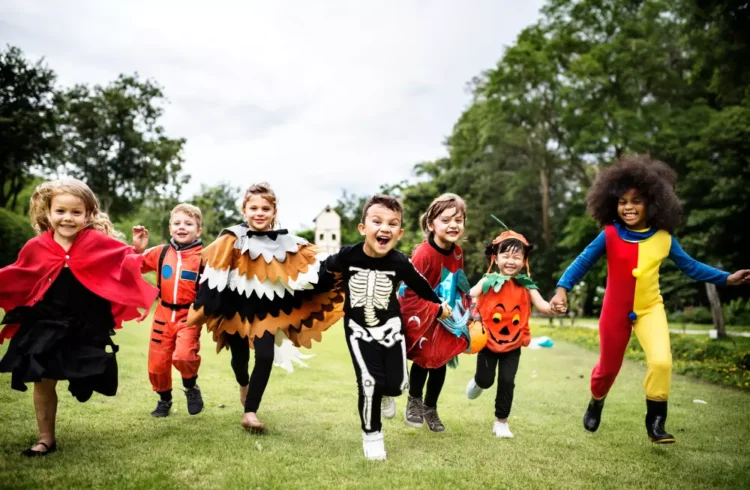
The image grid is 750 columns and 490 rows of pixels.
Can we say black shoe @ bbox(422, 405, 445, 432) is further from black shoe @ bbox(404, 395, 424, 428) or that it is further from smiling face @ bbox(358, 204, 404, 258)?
smiling face @ bbox(358, 204, 404, 258)

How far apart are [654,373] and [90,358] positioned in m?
4.23

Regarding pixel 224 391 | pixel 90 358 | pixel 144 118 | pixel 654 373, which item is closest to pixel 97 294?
pixel 90 358

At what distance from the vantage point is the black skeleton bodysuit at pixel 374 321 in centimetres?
439

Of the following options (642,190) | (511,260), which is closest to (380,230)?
(511,260)

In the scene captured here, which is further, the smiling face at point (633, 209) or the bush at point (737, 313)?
the bush at point (737, 313)

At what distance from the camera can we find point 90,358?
4164 millimetres

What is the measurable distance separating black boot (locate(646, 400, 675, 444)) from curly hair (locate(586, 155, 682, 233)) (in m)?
1.46

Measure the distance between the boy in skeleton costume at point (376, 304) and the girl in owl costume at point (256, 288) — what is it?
0.58 m

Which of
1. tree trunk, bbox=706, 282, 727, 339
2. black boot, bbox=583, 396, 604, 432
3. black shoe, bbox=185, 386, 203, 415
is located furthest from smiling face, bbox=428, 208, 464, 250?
tree trunk, bbox=706, 282, 727, 339

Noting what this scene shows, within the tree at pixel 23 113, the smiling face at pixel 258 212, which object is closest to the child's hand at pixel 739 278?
the smiling face at pixel 258 212

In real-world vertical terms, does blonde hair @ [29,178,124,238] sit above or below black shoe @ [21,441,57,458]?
above

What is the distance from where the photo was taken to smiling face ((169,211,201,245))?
5.78m

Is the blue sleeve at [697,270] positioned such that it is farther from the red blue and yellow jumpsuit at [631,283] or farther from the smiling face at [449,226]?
the smiling face at [449,226]

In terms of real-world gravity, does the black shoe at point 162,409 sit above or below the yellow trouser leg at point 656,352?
below
